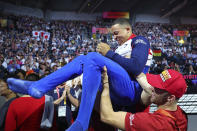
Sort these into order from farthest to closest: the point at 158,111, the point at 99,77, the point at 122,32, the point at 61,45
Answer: the point at 61,45, the point at 122,32, the point at 158,111, the point at 99,77

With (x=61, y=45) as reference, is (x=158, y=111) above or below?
below

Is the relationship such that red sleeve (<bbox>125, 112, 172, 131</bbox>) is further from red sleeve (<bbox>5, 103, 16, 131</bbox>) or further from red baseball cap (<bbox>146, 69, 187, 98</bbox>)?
red sleeve (<bbox>5, 103, 16, 131</bbox>)

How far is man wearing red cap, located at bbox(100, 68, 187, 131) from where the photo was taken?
1689 mm

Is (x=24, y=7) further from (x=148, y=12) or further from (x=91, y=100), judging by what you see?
(x=91, y=100)

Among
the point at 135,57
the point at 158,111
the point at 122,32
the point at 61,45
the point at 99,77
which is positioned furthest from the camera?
the point at 61,45

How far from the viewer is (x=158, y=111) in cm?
179

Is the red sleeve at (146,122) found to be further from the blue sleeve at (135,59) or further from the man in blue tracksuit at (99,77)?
the blue sleeve at (135,59)

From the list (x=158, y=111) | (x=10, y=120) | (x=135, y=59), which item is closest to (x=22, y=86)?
(x=10, y=120)

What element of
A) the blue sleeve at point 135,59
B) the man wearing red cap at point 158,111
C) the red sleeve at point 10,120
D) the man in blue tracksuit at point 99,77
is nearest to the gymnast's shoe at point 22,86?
the man in blue tracksuit at point 99,77

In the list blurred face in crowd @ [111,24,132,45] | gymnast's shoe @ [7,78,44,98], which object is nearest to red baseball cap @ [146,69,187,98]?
blurred face in crowd @ [111,24,132,45]

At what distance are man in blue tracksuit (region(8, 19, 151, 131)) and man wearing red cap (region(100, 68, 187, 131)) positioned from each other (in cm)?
12

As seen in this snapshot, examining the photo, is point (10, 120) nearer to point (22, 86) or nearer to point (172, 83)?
point (22, 86)

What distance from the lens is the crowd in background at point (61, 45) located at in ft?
35.1

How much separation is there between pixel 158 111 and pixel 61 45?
13.8m
